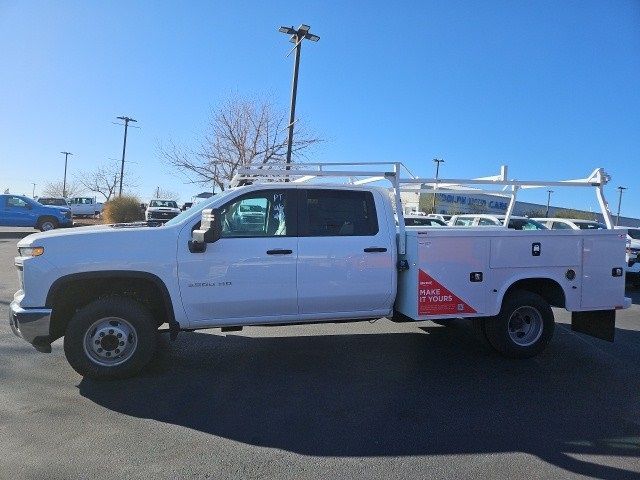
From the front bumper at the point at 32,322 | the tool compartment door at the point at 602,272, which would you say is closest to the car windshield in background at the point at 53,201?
the front bumper at the point at 32,322

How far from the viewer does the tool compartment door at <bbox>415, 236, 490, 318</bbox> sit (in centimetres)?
542

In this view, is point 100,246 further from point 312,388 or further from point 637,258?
point 637,258

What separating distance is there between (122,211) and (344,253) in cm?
2943

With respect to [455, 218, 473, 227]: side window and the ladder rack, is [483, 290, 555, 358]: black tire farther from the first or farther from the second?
[455, 218, 473, 227]: side window

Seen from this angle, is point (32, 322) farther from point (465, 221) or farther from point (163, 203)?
point (163, 203)

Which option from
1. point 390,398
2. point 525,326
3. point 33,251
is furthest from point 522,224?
point 33,251

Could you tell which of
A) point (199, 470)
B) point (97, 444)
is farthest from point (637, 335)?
point (97, 444)

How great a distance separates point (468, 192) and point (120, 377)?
492 centimetres

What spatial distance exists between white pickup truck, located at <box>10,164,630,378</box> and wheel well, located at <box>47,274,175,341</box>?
Answer: 0.04 feet

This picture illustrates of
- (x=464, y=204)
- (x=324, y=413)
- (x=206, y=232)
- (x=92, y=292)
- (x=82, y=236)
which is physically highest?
(x=464, y=204)

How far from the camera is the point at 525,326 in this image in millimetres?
6012

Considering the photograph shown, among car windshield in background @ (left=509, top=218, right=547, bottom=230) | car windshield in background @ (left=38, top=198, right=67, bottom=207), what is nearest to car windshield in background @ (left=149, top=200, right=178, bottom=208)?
car windshield in background @ (left=38, top=198, right=67, bottom=207)

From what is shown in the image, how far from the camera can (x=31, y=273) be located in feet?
15.2

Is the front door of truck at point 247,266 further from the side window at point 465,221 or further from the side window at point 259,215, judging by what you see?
the side window at point 465,221
